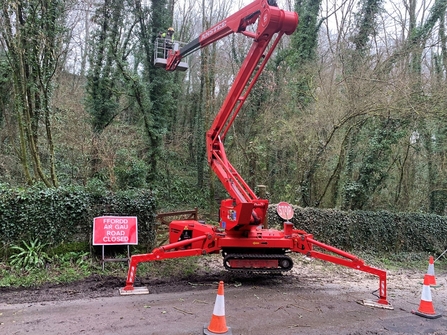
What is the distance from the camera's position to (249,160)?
59.0 ft

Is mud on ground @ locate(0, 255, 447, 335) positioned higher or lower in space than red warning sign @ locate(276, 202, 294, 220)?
lower

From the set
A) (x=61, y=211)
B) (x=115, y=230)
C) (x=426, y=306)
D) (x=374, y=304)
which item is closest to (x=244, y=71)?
(x=115, y=230)

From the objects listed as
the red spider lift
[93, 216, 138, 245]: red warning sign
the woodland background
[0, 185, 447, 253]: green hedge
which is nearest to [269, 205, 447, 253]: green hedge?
[0, 185, 447, 253]: green hedge

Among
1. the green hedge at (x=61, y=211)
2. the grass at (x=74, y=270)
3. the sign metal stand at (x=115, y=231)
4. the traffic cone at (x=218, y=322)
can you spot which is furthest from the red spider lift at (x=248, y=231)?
the traffic cone at (x=218, y=322)

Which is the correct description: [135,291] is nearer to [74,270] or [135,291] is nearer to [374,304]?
[74,270]

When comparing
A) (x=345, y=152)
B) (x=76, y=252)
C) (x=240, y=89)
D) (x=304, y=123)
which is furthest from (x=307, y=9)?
(x=76, y=252)

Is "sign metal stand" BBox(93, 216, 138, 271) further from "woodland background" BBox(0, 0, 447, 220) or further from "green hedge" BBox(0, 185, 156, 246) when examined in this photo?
"woodland background" BBox(0, 0, 447, 220)

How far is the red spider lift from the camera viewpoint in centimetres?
646

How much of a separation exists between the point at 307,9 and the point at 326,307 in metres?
16.1

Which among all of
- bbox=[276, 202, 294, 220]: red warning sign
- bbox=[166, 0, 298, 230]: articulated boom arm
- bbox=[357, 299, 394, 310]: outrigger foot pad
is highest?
bbox=[166, 0, 298, 230]: articulated boom arm

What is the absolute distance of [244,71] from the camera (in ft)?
23.5

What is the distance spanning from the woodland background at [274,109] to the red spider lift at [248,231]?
5.81 meters

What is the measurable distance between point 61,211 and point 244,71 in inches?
193

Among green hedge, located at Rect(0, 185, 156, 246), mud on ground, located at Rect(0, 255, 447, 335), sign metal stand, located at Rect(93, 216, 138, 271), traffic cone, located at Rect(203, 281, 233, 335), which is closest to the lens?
traffic cone, located at Rect(203, 281, 233, 335)
